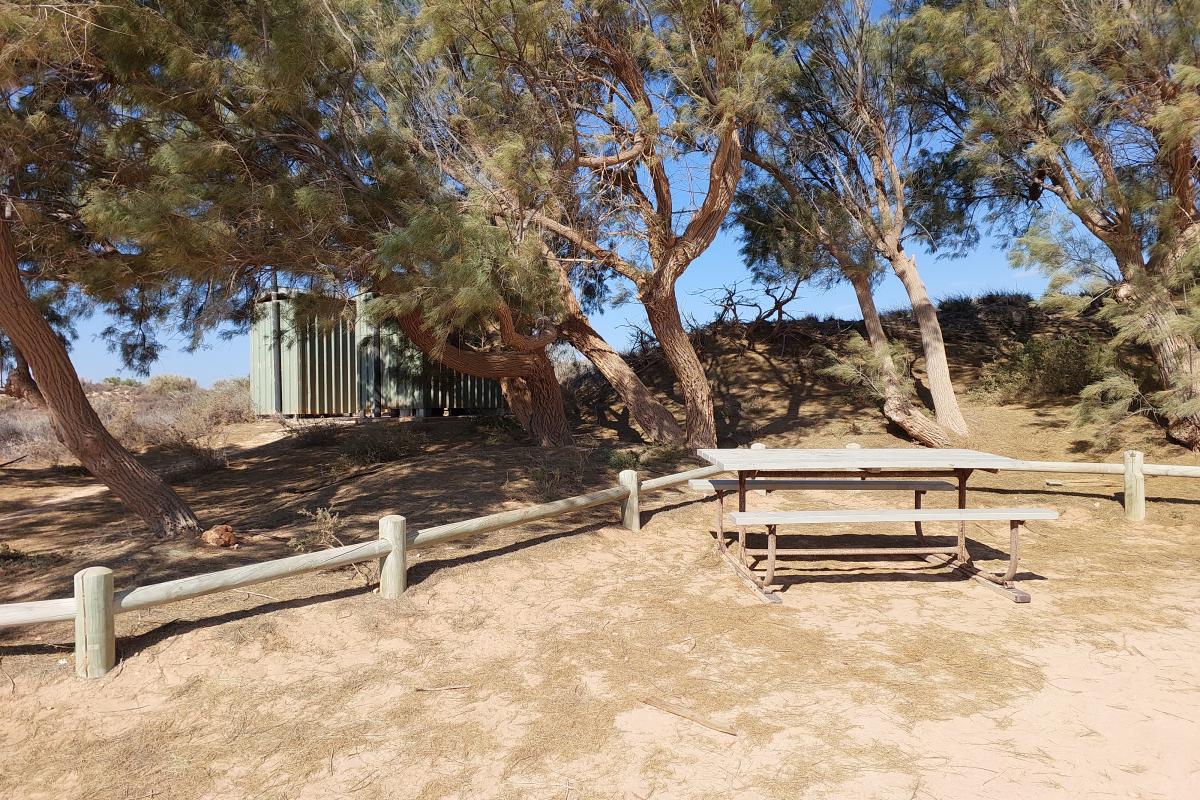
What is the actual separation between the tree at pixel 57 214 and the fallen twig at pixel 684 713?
174 inches

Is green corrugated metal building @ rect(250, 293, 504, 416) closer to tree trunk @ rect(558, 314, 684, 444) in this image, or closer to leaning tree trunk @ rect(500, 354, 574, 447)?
leaning tree trunk @ rect(500, 354, 574, 447)

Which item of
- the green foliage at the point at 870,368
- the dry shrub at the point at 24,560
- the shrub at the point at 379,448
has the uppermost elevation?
the green foliage at the point at 870,368

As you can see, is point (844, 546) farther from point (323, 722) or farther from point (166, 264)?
point (166, 264)

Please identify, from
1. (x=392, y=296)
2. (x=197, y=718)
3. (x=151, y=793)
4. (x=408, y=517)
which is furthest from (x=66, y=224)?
(x=151, y=793)

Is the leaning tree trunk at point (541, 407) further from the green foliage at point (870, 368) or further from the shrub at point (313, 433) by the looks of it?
the green foliage at point (870, 368)

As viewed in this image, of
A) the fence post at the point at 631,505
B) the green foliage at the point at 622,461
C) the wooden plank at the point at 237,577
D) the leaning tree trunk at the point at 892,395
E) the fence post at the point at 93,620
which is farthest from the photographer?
the leaning tree trunk at the point at 892,395

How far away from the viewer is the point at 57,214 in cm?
642

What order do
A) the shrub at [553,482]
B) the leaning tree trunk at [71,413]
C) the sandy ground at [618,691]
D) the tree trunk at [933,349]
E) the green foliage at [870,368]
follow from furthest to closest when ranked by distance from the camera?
1. the green foliage at [870,368]
2. the tree trunk at [933,349]
3. the shrub at [553,482]
4. the leaning tree trunk at [71,413]
5. the sandy ground at [618,691]

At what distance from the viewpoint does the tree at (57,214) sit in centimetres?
511

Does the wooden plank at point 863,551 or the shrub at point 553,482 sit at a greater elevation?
the shrub at point 553,482

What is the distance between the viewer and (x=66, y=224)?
648 centimetres

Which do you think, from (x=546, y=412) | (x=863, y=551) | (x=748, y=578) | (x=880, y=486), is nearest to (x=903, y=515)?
(x=863, y=551)

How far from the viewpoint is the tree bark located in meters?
8.91

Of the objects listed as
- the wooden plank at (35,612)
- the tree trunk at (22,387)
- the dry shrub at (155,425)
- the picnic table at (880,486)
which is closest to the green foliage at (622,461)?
the picnic table at (880,486)
